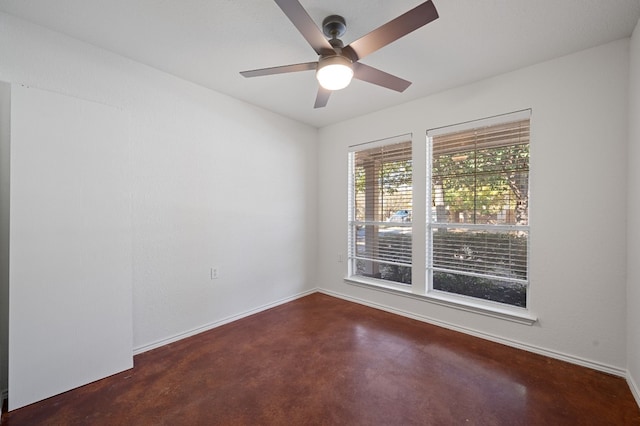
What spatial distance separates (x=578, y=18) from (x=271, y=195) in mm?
3162

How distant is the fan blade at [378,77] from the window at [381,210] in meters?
1.35

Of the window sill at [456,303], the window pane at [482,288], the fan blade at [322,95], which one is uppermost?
the fan blade at [322,95]

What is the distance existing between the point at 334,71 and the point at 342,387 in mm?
2200

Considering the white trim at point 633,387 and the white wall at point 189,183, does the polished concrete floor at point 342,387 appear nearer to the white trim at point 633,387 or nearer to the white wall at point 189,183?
the white trim at point 633,387

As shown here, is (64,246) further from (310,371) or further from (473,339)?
(473,339)

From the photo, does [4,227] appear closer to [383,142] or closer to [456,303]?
[383,142]

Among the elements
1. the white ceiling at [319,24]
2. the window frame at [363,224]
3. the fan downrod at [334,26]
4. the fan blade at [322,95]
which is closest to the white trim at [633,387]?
the window frame at [363,224]

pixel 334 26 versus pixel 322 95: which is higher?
pixel 334 26

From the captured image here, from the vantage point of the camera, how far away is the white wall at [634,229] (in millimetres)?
1840

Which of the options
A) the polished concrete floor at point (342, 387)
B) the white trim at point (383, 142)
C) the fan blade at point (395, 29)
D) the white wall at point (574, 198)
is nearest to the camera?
the fan blade at point (395, 29)

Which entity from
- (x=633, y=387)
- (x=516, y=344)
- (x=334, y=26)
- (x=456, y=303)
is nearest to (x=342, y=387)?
(x=456, y=303)

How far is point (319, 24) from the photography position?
1899 millimetres

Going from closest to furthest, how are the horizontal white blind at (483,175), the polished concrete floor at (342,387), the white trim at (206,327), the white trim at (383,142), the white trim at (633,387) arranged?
the polished concrete floor at (342,387), the white trim at (633,387), the white trim at (206,327), the horizontal white blind at (483,175), the white trim at (383,142)

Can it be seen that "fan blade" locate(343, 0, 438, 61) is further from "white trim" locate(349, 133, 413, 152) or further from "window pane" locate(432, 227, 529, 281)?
"window pane" locate(432, 227, 529, 281)
